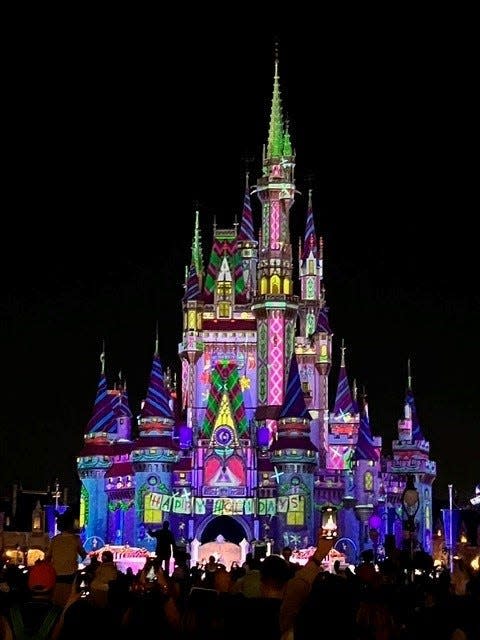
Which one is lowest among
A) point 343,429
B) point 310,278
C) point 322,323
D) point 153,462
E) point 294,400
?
point 153,462

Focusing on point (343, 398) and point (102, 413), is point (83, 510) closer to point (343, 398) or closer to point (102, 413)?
point (102, 413)

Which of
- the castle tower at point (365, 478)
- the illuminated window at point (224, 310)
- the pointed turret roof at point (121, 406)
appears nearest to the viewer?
the castle tower at point (365, 478)

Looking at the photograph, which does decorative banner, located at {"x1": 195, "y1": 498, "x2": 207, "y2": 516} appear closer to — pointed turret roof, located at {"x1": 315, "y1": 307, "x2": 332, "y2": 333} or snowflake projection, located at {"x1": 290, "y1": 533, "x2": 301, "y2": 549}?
snowflake projection, located at {"x1": 290, "y1": 533, "x2": 301, "y2": 549}

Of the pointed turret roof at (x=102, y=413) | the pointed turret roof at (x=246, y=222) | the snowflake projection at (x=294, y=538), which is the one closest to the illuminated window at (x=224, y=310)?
the pointed turret roof at (x=246, y=222)

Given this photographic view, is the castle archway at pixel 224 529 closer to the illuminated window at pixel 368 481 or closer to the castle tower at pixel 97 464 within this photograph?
the castle tower at pixel 97 464

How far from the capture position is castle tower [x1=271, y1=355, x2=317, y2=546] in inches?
3046

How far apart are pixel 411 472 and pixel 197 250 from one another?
1709 cm

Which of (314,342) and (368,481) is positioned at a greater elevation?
(314,342)

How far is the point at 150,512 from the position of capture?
77875 mm

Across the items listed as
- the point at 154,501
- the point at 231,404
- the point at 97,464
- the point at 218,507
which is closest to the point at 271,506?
the point at 218,507

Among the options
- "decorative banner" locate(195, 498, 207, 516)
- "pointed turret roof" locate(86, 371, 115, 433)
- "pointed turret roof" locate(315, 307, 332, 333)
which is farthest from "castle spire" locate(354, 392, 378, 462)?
"pointed turret roof" locate(86, 371, 115, 433)

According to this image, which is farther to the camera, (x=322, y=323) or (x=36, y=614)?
(x=322, y=323)

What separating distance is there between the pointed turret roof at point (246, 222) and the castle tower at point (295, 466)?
13.9 m

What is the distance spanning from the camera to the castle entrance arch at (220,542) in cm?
7944
